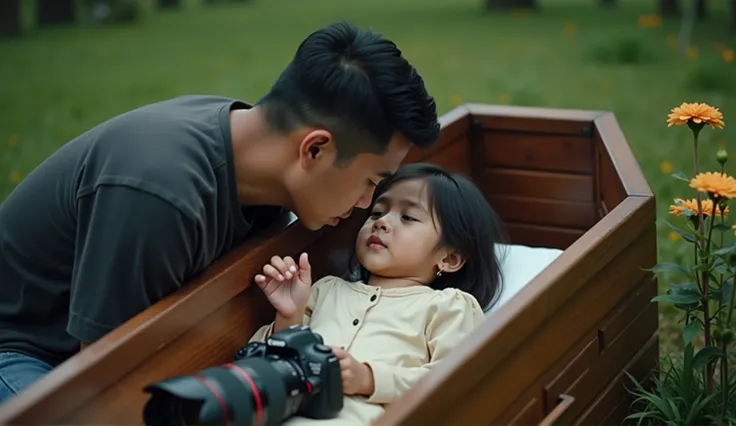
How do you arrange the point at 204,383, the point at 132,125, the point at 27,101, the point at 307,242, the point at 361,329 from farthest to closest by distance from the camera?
the point at 27,101 < the point at 307,242 < the point at 361,329 < the point at 132,125 < the point at 204,383

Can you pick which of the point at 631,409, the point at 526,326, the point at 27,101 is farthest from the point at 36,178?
the point at 27,101

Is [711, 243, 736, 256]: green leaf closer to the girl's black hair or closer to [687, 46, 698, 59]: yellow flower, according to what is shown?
the girl's black hair

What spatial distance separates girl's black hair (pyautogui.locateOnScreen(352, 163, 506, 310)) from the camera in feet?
7.26

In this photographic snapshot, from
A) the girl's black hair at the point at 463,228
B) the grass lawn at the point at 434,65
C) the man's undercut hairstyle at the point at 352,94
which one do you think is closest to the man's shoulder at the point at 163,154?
the man's undercut hairstyle at the point at 352,94

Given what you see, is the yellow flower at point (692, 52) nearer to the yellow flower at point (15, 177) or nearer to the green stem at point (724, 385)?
the yellow flower at point (15, 177)

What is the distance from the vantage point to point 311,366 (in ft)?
5.54

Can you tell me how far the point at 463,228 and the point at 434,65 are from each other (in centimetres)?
394

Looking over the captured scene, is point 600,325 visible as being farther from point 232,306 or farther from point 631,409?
point 232,306

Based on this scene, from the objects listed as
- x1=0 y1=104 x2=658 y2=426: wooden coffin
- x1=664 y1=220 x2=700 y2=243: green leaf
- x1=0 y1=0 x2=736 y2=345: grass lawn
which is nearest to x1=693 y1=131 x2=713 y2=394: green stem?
x1=664 y1=220 x2=700 y2=243: green leaf

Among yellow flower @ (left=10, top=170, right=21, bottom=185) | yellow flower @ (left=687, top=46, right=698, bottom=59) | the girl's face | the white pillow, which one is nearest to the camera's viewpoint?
the girl's face

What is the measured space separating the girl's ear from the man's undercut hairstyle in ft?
1.22

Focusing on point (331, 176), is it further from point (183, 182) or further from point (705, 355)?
point (705, 355)

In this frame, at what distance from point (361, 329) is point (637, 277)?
1.96ft

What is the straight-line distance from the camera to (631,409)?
7.38 feet
